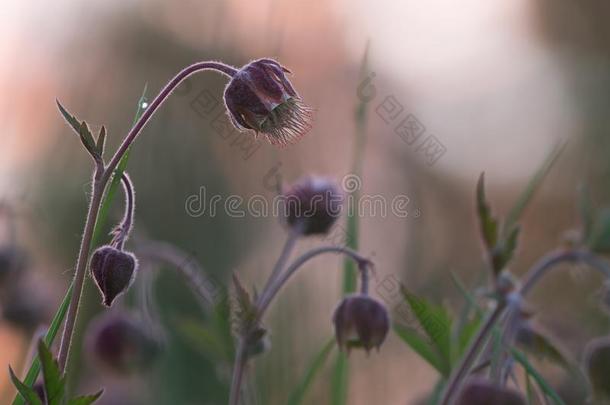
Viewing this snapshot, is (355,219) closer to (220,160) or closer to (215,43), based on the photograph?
(215,43)

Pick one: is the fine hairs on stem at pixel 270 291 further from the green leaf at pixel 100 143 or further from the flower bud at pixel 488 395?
the green leaf at pixel 100 143

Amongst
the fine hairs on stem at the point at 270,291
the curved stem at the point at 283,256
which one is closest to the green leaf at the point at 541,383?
the fine hairs on stem at the point at 270,291

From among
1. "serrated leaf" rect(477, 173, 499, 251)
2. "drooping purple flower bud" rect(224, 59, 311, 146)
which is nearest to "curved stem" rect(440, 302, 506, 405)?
"serrated leaf" rect(477, 173, 499, 251)

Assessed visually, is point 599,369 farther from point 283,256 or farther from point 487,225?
point 283,256

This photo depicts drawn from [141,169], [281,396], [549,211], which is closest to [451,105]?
[549,211]

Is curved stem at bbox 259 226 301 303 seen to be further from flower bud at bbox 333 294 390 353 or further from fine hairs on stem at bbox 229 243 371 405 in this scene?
flower bud at bbox 333 294 390 353
